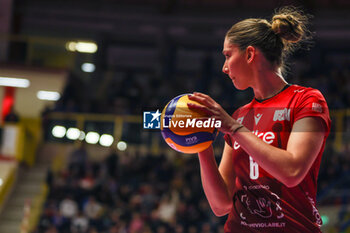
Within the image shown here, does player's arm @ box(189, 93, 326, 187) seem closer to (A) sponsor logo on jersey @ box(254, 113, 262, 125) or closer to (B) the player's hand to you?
(B) the player's hand

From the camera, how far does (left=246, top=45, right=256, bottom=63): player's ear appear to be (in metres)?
1.85

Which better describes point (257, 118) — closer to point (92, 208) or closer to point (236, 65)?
point (236, 65)

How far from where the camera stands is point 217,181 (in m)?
2.04

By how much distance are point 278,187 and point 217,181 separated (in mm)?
326

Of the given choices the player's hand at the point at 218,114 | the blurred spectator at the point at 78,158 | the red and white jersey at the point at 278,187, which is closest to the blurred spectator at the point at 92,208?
the blurred spectator at the point at 78,158

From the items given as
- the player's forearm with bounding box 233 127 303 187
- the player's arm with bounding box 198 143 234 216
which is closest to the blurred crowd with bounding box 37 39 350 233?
the player's arm with bounding box 198 143 234 216

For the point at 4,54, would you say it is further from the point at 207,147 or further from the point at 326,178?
the point at 207,147

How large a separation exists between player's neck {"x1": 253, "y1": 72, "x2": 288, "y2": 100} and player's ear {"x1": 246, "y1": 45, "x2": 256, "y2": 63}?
109 mm

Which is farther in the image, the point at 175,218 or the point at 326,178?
the point at 175,218

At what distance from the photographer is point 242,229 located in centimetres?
189

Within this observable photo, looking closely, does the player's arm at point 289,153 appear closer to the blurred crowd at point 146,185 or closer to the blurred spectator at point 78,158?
the blurred crowd at point 146,185

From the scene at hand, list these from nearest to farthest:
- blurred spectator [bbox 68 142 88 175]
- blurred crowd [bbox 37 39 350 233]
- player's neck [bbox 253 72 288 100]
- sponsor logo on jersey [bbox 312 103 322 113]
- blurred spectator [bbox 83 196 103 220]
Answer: sponsor logo on jersey [bbox 312 103 322 113] → player's neck [bbox 253 72 288 100] → blurred crowd [bbox 37 39 350 233] → blurred spectator [bbox 83 196 103 220] → blurred spectator [bbox 68 142 88 175]

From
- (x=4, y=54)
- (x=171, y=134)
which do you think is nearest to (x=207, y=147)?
(x=171, y=134)

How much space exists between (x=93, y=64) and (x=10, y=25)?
3.49 metres
